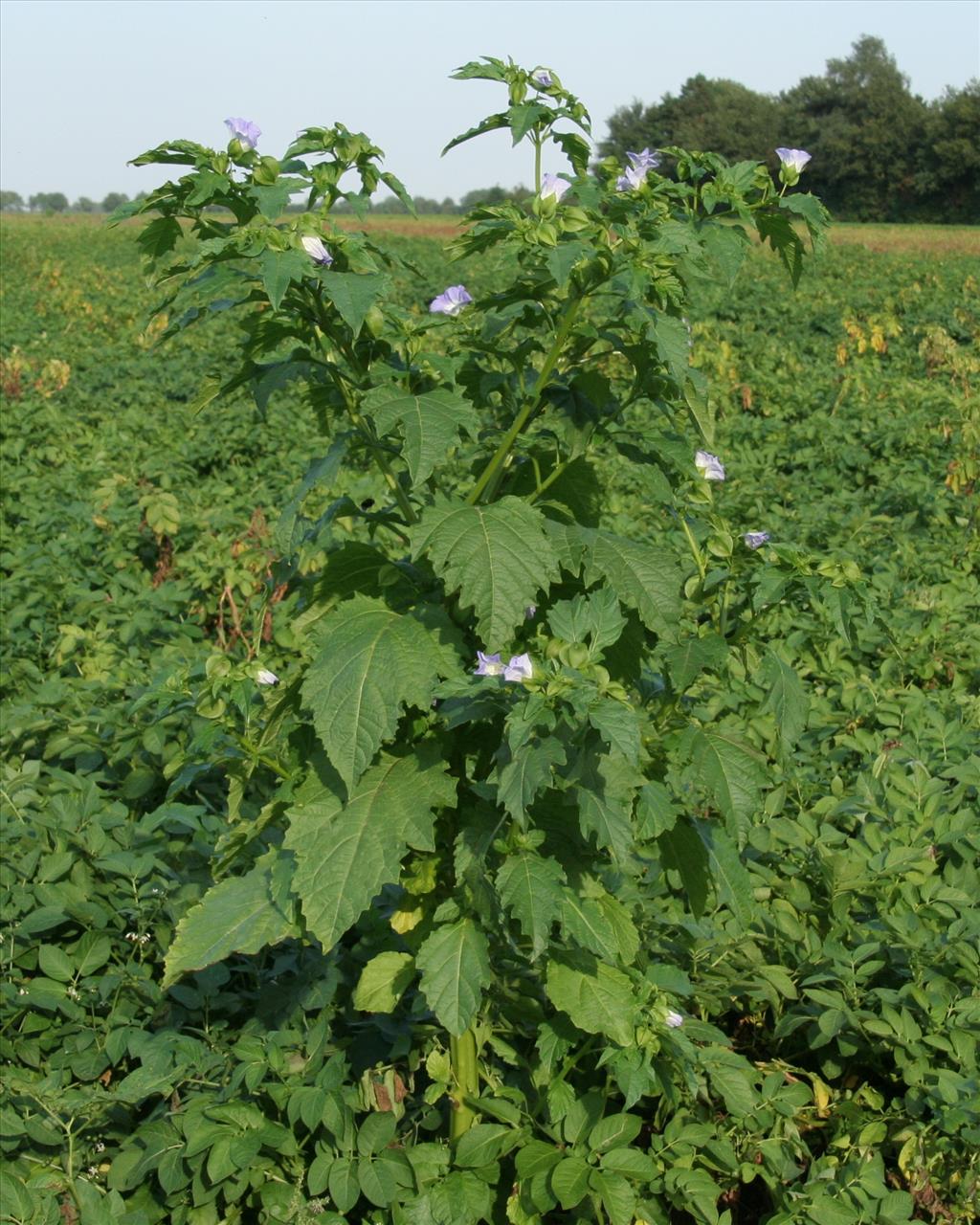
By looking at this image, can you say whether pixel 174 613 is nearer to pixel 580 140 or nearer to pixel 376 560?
pixel 376 560

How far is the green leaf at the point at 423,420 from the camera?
5.67 ft

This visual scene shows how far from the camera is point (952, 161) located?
57.3m

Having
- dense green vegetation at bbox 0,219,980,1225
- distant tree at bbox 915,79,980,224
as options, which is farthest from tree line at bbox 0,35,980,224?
dense green vegetation at bbox 0,219,980,1225

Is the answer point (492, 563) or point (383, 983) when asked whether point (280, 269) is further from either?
point (383, 983)

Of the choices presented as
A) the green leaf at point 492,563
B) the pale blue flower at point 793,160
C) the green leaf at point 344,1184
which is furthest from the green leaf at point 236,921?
the pale blue flower at point 793,160

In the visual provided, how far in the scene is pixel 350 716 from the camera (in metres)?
1.75

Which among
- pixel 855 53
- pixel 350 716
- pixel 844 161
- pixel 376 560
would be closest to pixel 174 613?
pixel 376 560

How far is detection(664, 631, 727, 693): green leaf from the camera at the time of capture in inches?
74.9

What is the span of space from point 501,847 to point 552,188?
3.31ft

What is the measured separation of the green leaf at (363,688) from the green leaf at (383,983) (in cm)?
52

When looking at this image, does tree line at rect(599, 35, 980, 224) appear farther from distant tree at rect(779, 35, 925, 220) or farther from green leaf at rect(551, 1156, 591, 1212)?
green leaf at rect(551, 1156, 591, 1212)

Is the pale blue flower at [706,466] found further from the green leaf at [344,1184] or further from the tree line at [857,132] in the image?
the tree line at [857,132]

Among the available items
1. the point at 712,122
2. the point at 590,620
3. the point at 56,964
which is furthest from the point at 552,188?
the point at 712,122

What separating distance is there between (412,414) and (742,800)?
2.53 ft
